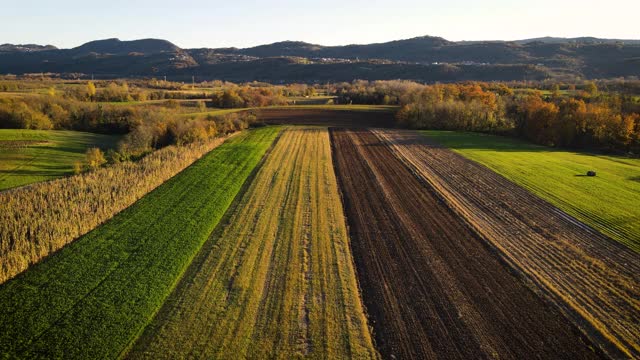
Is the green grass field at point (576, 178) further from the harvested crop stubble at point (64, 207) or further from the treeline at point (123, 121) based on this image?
the treeline at point (123, 121)

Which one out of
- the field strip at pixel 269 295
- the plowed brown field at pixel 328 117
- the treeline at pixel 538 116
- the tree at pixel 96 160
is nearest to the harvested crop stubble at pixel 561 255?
the field strip at pixel 269 295

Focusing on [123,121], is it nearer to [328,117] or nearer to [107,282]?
[328,117]

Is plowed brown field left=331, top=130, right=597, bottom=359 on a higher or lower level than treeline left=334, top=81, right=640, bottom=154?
lower

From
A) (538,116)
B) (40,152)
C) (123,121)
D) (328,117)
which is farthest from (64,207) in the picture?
(538,116)

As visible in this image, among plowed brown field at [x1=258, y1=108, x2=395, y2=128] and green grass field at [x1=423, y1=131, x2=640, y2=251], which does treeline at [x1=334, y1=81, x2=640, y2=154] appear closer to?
green grass field at [x1=423, y1=131, x2=640, y2=251]

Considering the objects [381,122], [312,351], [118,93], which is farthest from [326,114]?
[312,351]

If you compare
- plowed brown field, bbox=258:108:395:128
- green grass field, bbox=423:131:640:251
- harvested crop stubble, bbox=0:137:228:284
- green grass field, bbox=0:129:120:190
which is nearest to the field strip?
harvested crop stubble, bbox=0:137:228:284

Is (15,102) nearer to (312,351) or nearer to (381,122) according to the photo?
(381,122)
